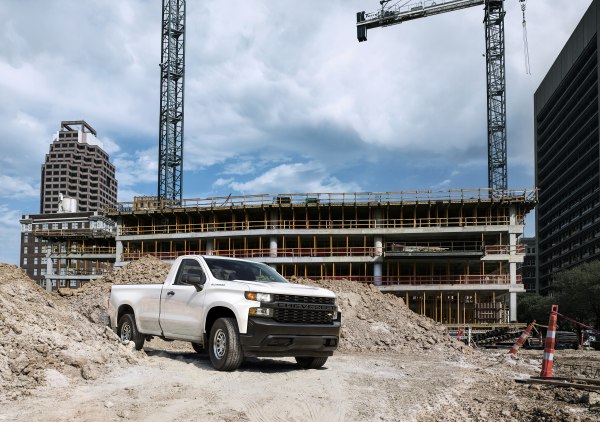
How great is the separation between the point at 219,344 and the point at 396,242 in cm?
4982

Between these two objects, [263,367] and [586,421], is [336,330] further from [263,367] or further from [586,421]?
[586,421]

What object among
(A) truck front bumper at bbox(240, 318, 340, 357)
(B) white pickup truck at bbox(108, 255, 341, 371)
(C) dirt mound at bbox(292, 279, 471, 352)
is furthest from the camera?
(C) dirt mound at bbox(292, 279, 471, 352)

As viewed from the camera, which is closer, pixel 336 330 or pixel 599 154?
pixel 336 330

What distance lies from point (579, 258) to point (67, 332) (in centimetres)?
12165

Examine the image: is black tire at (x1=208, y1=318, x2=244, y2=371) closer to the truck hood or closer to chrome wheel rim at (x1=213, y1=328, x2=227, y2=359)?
chrome wheel rim at (x1=213, y1=328, x2=227, y2=359)

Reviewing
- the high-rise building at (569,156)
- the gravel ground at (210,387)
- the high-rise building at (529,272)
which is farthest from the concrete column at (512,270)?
the high-rise building at (529,272)

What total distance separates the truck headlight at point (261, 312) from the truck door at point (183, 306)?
1157mm

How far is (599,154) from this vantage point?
107500 millimetres

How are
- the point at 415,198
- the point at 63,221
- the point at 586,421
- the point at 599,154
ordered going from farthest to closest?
the point at 63,221, the point at 599,154, the point at 415,198, the point at 586,421

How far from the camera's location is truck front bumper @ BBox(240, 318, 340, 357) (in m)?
9.48

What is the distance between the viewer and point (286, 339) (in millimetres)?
9688

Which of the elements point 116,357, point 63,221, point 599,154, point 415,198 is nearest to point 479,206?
point 415,198

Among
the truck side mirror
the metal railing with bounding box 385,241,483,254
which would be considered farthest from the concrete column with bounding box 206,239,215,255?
the truck side mirror

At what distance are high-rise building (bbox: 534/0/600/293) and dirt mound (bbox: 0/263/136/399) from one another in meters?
109
